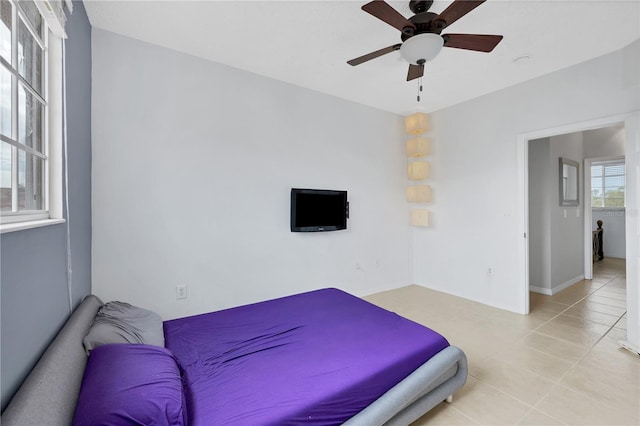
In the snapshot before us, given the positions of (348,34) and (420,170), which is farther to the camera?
(420,170)

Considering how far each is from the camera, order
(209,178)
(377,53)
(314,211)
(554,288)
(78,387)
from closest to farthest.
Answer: (78,387)
(377,53)
(209,178)
(314,211)
(554,288)

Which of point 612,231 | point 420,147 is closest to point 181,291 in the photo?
point 420,147

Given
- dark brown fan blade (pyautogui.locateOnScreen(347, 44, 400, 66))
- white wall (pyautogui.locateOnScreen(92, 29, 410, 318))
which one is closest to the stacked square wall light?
white wall (pyautogui.locateOnScreen(92, 29, 410, 318))

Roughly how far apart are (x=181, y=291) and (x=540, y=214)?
484 centimetres

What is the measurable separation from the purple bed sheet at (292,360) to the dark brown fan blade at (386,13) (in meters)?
2.06

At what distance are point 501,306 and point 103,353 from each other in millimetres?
4021

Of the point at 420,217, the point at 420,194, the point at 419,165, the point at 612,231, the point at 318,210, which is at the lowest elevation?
the point at 612,231

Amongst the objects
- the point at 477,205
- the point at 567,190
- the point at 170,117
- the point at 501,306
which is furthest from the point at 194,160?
the point at 567,190

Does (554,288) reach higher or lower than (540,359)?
higher

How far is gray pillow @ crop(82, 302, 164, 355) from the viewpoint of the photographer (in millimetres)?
1425

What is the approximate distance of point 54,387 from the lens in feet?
3.05

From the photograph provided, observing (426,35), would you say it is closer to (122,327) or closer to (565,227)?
(122,327)

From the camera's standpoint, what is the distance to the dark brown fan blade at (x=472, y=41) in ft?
6.29

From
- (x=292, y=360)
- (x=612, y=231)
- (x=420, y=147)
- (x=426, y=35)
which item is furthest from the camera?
(x=612, y=231)
